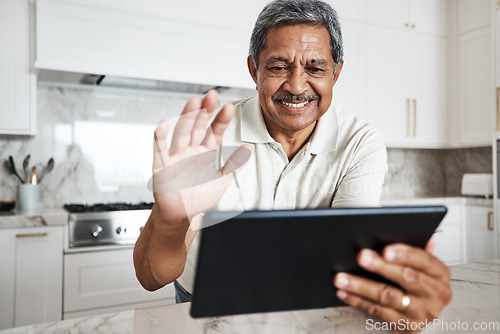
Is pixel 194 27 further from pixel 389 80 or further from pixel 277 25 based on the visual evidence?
pixel 389 80

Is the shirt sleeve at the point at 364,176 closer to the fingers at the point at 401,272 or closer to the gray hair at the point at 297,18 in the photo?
the gray hair at the point at 297,18

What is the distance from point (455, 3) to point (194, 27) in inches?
90.7

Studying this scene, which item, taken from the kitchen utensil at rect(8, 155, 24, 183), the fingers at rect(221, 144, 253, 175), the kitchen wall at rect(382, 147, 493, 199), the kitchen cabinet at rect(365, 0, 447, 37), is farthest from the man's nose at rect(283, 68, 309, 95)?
the kitchen wall at rect(382, 147, 493, 199)

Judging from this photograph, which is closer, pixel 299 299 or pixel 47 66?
pixel 299 299

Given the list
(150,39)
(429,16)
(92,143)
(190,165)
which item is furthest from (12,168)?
(429,16)

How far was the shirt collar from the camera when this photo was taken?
1160mm

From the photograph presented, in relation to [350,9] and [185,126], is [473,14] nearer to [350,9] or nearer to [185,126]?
[350,9]

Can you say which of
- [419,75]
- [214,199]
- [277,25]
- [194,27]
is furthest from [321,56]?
[419,75]

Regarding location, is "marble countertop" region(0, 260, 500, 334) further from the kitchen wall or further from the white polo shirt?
the kitchen wall

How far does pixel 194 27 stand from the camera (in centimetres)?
233

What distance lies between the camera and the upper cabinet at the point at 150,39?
2055mm

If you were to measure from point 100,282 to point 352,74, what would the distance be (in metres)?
2.20

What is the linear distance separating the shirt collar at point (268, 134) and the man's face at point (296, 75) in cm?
6

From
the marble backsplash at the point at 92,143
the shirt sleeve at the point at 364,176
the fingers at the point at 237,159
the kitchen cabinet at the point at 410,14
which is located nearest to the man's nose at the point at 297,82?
the shirt sleeve at the point at 364,176
